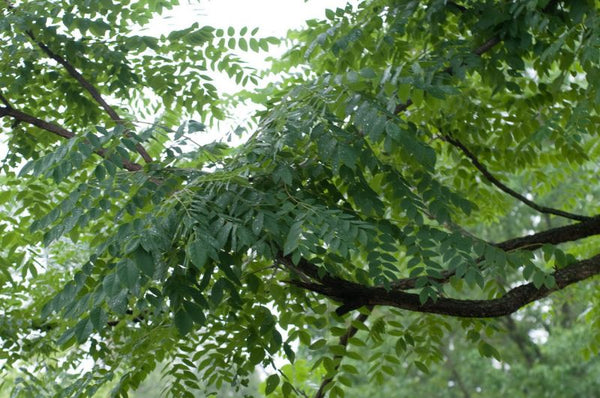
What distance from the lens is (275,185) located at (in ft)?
9.89

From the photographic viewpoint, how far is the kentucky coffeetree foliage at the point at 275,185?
108 inches

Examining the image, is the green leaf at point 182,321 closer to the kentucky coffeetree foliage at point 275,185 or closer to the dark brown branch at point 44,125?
the kentucky coffeetree foliage at point 275,185

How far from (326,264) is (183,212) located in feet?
2.62

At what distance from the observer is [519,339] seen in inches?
637

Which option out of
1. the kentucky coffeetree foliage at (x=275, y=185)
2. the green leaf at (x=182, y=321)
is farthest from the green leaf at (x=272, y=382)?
the green leaf at (x=182, y=321)

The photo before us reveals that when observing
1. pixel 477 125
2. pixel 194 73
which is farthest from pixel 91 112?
pixel 477 125

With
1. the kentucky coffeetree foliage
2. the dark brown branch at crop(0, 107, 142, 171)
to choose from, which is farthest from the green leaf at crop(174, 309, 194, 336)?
the dark brown branch at crop(0, 107, 142, 171)

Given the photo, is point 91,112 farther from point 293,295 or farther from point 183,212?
point 183,212

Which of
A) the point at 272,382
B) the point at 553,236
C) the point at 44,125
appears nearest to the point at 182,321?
the point at 272,382

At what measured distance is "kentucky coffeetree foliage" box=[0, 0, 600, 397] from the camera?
9.04 feet

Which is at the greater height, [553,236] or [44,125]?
[553,236]

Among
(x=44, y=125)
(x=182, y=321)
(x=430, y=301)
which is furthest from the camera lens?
(x=44, y=125)

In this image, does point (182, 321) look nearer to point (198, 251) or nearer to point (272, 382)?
point (198, 251)

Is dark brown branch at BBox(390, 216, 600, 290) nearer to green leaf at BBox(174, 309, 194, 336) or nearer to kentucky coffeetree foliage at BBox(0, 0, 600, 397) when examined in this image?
kentucky coffeetree foliage at BBox(0, 0, 600, 397)
